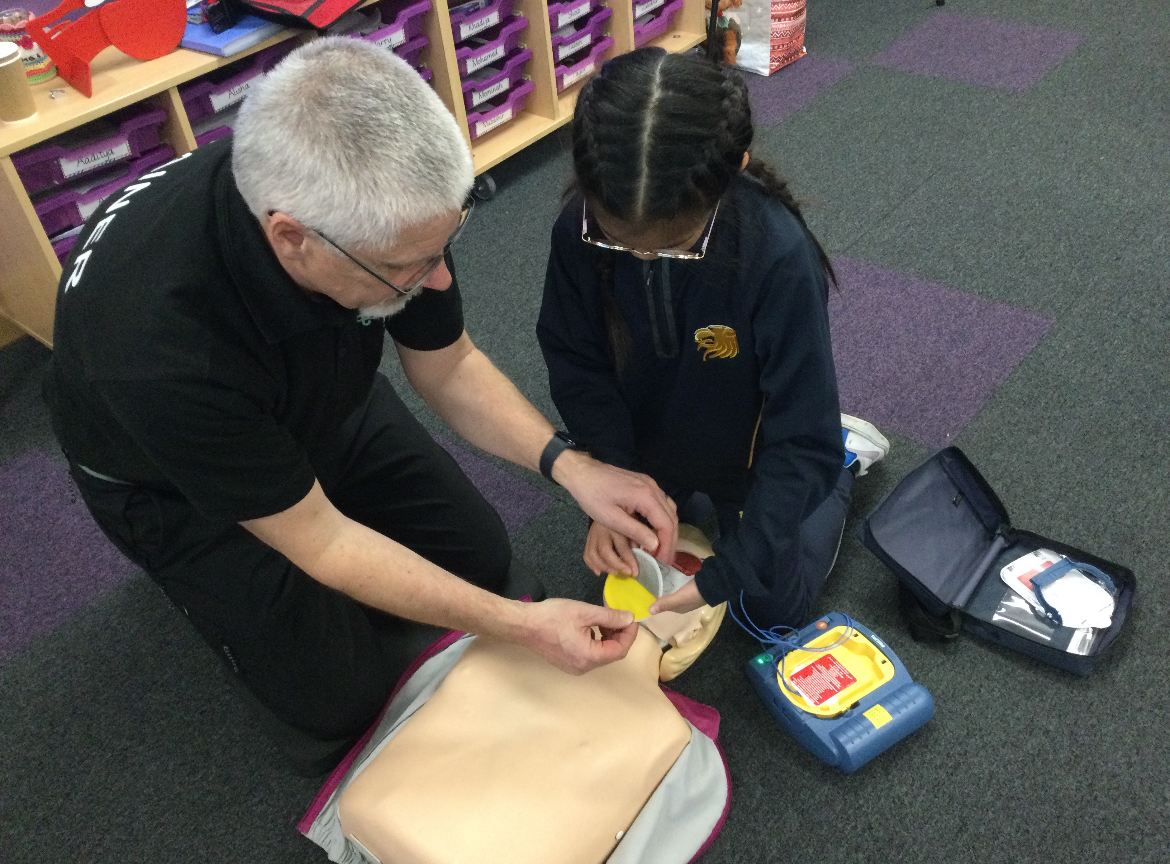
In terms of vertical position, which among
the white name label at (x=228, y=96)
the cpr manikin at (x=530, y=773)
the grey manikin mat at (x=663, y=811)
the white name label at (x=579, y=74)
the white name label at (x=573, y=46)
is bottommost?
the grey manikin mat at (x=663, y=811)

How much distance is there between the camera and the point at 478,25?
2396 millimetres

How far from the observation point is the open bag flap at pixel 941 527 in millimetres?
1498

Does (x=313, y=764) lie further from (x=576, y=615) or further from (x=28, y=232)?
(x=28, y=232)

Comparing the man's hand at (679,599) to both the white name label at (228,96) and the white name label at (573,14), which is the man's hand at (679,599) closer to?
the white name label at (228,96)

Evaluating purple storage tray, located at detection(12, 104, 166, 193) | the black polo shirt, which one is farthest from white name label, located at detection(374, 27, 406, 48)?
the black polo shirt

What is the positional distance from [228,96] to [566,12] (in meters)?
0.98

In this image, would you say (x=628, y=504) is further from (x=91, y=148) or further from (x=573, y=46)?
(x=573, y=46)

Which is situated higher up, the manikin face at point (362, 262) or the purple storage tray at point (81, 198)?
the manikin face at point (362, 262)

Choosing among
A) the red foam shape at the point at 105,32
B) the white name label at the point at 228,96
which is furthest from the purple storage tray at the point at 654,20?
the red foam shape at the point at 105,32

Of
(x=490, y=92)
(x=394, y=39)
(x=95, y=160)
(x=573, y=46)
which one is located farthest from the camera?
(x=573, y=46)

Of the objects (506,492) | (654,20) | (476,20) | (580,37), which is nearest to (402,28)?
(476,20)

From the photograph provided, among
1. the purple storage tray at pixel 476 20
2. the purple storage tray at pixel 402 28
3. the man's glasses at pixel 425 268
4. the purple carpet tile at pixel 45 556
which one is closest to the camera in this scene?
the man's glasses at pixel 425 268

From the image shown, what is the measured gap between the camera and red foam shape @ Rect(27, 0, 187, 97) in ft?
5.99

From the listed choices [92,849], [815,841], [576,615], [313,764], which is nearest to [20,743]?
[92,849]
